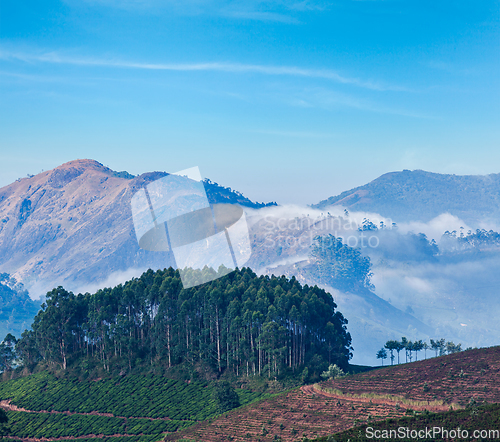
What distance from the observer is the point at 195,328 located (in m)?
72.5

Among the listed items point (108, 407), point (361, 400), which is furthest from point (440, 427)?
point (108, 407)

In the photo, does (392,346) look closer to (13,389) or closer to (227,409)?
(227,409)

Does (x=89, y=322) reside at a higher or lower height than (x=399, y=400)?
higher

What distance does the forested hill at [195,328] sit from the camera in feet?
228

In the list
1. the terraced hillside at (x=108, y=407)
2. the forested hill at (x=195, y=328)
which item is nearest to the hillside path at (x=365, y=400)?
the terraced hillside at (x=108, y=407)

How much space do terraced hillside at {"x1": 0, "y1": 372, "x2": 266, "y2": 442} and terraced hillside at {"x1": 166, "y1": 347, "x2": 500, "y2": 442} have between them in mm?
6219

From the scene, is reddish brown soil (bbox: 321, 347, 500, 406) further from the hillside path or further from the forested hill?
the forested hill

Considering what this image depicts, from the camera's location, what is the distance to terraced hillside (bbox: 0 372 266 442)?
5947 centimetres

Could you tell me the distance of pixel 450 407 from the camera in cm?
4400

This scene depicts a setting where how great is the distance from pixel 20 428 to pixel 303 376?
34.5m

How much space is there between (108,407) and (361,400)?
105 feet

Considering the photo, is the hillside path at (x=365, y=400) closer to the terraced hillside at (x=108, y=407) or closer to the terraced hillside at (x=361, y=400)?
the terraced hillside at (x=361, y=400)

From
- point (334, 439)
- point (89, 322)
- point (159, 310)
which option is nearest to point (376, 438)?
point (334, 439)

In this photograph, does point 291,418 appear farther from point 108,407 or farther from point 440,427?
point 108,407
